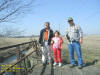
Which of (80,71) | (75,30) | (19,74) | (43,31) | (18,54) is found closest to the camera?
(18,54)

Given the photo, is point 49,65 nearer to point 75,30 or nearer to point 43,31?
point 43,31

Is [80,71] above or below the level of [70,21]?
below

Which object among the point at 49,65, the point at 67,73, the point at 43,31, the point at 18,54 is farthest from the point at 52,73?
the point at 43,31

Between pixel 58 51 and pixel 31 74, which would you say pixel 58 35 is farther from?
pixel 31 74

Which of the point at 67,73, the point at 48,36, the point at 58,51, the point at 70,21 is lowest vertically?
the point at 67,73

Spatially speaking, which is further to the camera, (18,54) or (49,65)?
(49,65)

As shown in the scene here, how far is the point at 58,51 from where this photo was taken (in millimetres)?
4922

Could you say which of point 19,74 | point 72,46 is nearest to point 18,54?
point 19,74

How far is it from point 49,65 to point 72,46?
43.8 inches

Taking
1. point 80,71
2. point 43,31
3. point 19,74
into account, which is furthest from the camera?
point 43,31

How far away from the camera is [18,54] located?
369cm

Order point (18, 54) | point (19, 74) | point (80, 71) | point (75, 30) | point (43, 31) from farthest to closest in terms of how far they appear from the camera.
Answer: point (43, 31), point (75, 30), point (80, 71), point (19, 74), point (18, 54)

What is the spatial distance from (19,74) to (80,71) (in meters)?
1.89

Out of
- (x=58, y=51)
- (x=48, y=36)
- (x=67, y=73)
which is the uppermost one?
(x=48, y=36)
